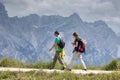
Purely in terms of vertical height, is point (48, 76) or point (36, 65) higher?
point (48, 76)

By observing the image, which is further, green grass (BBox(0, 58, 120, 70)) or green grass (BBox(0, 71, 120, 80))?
green grass (BBox(0, 58, 120, 70))

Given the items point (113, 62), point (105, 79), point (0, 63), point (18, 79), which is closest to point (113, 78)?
point (105, 79)

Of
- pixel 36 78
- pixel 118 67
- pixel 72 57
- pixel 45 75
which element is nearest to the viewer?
pixel 36 78

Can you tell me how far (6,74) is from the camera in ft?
59.9

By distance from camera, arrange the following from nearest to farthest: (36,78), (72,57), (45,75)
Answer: (36,78) → (45,75) → (72,57)

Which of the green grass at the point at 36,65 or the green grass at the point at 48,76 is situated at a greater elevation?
the green grass at the point at 48,76

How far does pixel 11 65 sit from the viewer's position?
25.7 meters

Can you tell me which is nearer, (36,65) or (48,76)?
(48,76)

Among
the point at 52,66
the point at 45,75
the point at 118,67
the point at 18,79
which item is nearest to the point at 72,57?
the point at 52,66

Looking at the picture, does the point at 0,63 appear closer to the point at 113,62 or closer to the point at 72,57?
the point at 72,57

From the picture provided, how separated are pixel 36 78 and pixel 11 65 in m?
8.50

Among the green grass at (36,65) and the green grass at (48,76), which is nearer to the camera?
the green grass at (48,76)

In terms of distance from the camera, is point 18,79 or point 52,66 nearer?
point 18,79

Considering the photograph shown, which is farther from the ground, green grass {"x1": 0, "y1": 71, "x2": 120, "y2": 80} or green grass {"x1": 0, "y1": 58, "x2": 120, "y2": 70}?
green grass {"x1": 0, "y1": 71, "x2": 120, "y2": 80}
